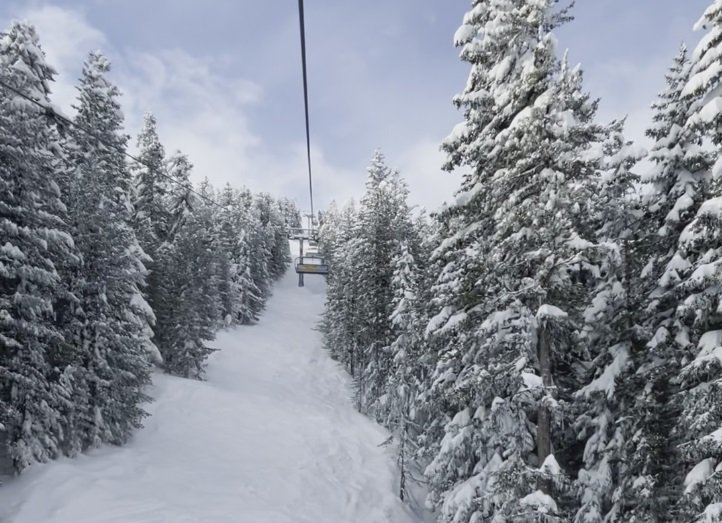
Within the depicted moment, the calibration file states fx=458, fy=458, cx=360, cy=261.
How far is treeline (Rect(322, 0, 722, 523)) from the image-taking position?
8.73 metres

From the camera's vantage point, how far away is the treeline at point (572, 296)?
28.7 ft

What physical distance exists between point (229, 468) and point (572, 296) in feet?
47.7

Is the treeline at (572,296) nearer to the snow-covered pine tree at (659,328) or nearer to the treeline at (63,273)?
the snow-covered pine tree at (659,328)

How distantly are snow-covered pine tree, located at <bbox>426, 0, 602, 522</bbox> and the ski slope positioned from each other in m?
7.18

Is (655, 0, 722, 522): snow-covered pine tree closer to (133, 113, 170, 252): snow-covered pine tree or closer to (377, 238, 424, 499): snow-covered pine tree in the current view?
(377, 238, 424, 499): snow-covered pine tree

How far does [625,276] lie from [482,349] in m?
4.85

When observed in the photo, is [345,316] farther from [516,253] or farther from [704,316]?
[704,316]

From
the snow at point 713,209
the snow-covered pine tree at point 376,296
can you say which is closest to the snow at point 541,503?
the snow at point 713,209

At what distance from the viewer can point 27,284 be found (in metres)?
13.4

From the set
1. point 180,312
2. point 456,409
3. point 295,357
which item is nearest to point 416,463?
point 456,409

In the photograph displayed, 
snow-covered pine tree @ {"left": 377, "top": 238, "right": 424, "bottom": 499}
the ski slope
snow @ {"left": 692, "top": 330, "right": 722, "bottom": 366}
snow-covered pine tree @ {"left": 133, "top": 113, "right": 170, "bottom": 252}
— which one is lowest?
the ski slope

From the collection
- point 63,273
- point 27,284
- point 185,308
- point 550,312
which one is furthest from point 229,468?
point 185,308

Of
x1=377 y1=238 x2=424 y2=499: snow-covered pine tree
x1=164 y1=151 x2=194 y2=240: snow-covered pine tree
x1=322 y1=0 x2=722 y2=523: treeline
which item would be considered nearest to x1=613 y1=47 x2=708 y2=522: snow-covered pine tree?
x1=322 y1=0 x2=722 y2=523: treeline

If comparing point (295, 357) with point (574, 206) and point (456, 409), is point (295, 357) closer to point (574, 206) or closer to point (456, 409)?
point (456, 409)
